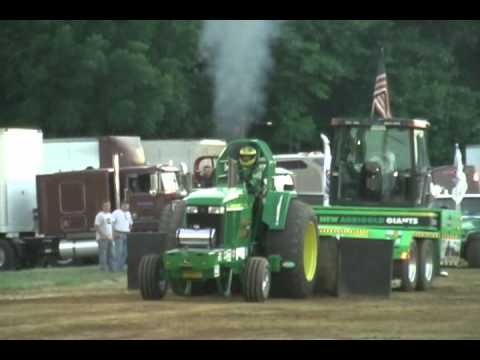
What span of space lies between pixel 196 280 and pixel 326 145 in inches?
445

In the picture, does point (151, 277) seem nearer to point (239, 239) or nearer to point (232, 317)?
point (239, 239)

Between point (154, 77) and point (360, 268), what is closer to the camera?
point (360, 268)

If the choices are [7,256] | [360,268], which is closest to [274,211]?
[360,268]

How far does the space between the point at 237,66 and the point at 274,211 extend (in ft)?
21.2

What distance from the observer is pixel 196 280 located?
20.2 m

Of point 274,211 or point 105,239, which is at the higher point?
point 274,211

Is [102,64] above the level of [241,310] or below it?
above

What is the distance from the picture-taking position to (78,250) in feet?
118

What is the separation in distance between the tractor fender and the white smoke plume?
17.8 feet

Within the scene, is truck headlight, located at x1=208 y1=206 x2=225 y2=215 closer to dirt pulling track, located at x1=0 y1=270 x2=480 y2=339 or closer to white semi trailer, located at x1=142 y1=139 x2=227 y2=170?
dirt pulling track, located at x1=0 y1=270 x2=480 y2=339

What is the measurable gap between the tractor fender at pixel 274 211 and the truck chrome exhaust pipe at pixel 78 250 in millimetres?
15854

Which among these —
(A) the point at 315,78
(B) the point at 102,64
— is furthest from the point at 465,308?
(A) the point at 315,78

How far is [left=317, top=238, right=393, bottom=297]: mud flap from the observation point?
2103 centimetres

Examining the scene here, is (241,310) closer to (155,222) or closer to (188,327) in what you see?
(188,327)
